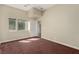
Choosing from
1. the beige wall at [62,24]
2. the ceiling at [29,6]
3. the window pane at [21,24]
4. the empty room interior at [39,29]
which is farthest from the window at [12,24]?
the beige wall at [62,24]

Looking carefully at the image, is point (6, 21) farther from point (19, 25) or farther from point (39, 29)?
point (39, 29)

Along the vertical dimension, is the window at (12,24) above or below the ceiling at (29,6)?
below

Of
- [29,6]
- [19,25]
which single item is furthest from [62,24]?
[19,25]

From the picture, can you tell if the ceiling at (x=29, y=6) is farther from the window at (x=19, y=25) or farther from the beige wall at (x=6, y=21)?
the window at (x=19, y=25)

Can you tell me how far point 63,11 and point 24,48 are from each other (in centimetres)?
114

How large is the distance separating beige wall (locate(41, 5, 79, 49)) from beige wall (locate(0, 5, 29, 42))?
19.7 inches

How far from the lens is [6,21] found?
2416 mm

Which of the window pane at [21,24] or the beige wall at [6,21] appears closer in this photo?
the beige wall at [6,21]

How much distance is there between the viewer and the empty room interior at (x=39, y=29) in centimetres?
238

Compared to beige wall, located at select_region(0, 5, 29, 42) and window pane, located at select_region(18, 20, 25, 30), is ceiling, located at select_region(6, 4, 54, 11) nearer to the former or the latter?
beige wall, located at select_region(0, 5, 29, 42)

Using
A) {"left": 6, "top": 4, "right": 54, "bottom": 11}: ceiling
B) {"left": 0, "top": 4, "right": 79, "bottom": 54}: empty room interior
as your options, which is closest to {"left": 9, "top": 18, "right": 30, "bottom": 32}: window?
{"left": 0, "top": 4, "right": 79, "bottom": 54}: empty room interior

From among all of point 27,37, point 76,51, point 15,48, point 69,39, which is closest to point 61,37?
point 69,39

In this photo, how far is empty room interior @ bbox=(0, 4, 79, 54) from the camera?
93.8 inches
